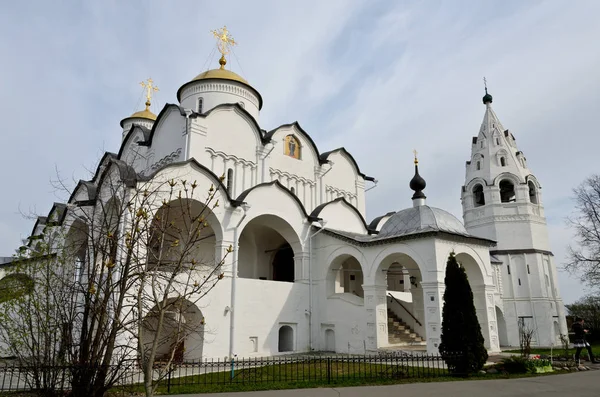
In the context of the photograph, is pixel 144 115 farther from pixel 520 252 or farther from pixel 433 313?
pixel 520 252

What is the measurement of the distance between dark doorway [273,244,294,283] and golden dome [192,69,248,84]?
7.76m

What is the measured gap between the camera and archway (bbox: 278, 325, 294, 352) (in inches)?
576

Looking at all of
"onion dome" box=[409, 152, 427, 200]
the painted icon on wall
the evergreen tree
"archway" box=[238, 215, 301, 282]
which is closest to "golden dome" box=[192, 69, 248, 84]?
the painted icon on wall

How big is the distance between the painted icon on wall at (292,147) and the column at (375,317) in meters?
6.65

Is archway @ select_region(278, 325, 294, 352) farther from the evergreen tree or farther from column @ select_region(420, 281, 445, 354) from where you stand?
the evergreen tree

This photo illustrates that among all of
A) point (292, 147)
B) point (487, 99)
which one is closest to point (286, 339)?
point (292, 147)

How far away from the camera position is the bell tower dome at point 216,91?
18891mm

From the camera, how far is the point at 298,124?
726 inches

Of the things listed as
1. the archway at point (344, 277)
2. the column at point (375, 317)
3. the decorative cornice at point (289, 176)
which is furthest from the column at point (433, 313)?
the decorative cornice at point (289, 176)

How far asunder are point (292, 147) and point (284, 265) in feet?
16.0

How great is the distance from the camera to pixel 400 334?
15.7m

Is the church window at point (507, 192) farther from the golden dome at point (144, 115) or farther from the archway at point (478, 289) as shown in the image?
the golden dome at point (144, 115)

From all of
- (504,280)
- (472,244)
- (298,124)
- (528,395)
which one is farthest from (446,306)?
(504,280)

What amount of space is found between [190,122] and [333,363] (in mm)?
9115
